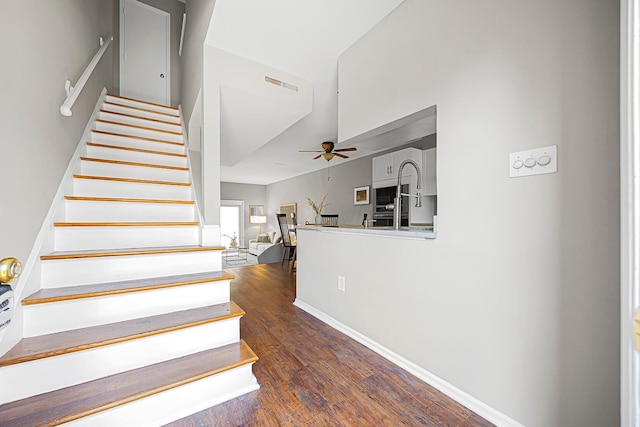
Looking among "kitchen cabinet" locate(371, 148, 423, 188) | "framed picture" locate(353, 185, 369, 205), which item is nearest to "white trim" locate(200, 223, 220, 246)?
"kitchen cabinet" locate(371, 148, 423, 188)

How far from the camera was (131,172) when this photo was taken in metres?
2.56

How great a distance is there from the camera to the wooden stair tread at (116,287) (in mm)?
1415

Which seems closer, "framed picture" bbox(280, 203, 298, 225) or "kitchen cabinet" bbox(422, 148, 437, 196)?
"kitchen cabinet" bbox(422, 148, 437, 196)

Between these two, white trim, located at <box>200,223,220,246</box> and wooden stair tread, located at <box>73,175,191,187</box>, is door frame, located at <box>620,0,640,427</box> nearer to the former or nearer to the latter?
white trim, located at <box>200,223,220,246</box>

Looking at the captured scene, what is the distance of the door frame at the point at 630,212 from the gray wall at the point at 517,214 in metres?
0.49

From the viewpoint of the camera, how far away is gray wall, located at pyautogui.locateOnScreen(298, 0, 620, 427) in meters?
1.02

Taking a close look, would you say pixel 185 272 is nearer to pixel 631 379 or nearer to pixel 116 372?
pixel 116 372

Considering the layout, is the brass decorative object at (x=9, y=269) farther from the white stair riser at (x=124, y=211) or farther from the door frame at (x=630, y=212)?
the white stair riser at (x=124, y=211)

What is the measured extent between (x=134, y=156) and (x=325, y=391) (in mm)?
2897

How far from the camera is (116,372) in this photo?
1388mm

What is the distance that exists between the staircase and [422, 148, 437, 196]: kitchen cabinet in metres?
3.13

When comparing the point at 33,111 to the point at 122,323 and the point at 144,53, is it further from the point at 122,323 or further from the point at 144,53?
the point at 144,53

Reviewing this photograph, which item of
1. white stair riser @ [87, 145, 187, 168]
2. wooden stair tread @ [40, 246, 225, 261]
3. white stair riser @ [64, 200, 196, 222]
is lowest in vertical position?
wooden stair tread @ [40, 246, 225, 261]

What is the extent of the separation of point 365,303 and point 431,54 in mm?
1871
